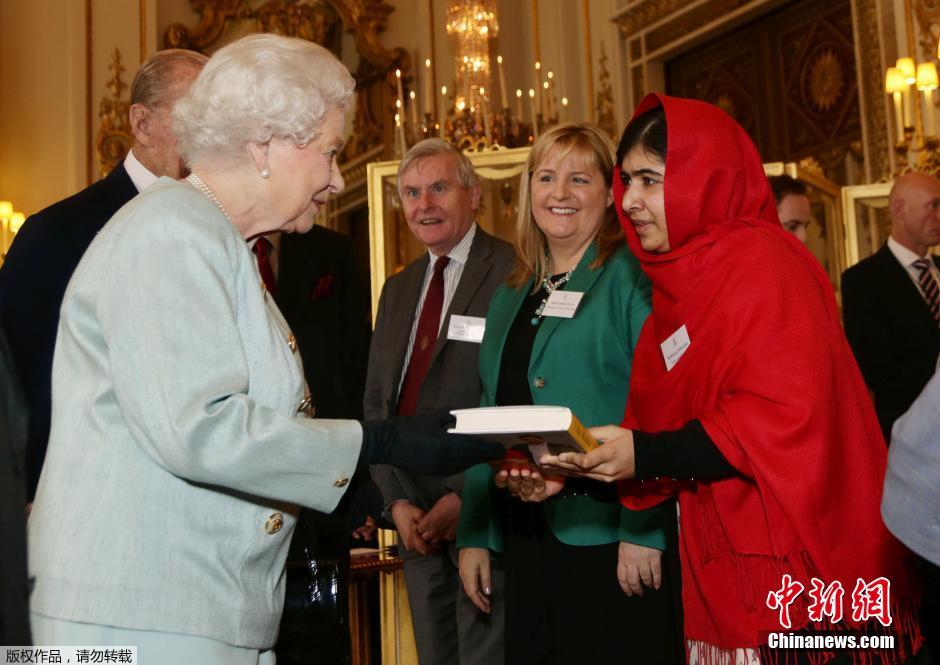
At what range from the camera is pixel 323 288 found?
3.58 m

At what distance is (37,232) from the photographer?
103 inches

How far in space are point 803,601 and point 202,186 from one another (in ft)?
4.07

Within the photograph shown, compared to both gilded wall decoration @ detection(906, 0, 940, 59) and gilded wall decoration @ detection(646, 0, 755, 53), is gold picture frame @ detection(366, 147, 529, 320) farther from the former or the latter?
gilded wall decoration @ detection(646, 0, 755, 53)

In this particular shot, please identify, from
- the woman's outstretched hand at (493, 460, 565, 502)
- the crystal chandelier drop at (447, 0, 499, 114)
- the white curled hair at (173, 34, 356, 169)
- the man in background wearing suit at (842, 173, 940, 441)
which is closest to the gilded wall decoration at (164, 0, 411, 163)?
the crystal chandelier drop at (447, 0, 499, 114)

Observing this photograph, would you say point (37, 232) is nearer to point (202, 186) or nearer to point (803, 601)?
point (202, 186)

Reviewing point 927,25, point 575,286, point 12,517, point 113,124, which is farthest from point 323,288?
point 113,124

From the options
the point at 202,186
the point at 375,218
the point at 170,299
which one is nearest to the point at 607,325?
the point at 202,186

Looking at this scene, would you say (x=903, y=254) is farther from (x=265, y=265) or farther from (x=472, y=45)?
(x=472, y=45)

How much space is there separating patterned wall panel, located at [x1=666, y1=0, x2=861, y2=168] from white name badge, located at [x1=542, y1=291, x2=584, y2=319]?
16.8 feet

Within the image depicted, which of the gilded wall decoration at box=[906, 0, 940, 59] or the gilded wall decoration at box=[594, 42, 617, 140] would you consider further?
the gilded wall decoration at box=[594, 42, 617, 140]

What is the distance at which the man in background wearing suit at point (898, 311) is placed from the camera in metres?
4.96

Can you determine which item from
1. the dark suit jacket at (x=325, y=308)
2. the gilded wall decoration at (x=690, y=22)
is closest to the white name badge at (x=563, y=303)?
the dark suit jacket at (x=325, y=308)

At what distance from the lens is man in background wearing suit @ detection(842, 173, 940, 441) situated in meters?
4.96

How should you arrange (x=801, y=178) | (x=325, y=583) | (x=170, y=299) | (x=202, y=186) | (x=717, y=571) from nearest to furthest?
1. (x=170, y=299)
2. (x=202, y=186)
3. (x=717, y=571)
4. (x=325, y=583)
5. (x=801, y=178)
